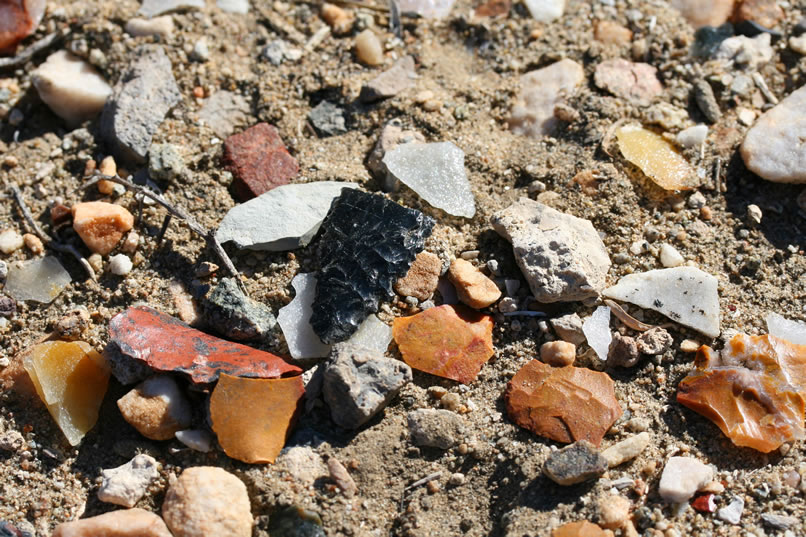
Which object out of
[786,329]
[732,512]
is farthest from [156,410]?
[786,329]

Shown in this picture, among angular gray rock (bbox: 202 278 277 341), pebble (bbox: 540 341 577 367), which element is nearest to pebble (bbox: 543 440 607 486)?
pebble (bbox: 540 341 577 367)

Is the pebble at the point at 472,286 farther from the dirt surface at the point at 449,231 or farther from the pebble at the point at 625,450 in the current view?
the pebble at the point at 625,450

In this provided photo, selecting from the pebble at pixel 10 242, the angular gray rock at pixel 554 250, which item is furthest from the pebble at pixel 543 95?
the pebble at pixel 10 242

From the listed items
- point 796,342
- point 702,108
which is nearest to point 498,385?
point 796,342

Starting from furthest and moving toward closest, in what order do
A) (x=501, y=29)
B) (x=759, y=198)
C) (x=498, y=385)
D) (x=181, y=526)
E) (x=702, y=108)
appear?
(x=501, y=29) < (x=702, y=108) < (x=759, y=198) < (x=498, y=385) < (x=181, y=526)

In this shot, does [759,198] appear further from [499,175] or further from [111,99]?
[111,99]

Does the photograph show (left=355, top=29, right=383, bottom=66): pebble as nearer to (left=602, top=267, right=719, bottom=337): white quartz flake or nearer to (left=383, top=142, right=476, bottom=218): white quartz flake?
(left=383, top=142, right=476, bottom=218): white quartz flake
